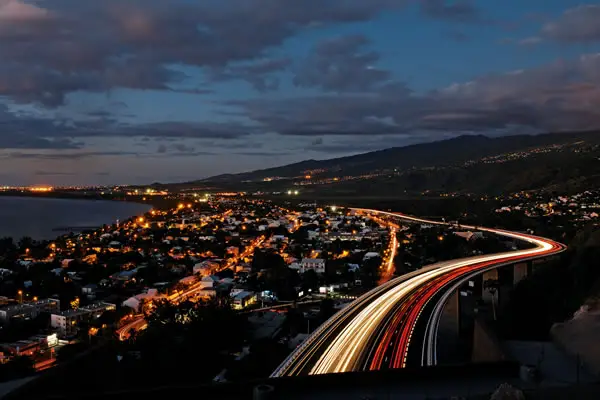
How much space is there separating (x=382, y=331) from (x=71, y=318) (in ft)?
37.1

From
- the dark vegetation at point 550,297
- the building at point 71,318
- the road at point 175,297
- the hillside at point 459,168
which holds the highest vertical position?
the hillside at point 459,168

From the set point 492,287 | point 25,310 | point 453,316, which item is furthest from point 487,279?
point 25,310

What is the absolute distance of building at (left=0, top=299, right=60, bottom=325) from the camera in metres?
18.9

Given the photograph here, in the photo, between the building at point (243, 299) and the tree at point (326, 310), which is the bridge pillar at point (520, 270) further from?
the building at point (243, 299)

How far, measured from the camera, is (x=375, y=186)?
120 m

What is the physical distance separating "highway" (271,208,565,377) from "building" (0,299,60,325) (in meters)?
11.9

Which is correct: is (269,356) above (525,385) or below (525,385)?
below

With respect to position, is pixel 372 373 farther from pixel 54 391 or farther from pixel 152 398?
pixel 54 391

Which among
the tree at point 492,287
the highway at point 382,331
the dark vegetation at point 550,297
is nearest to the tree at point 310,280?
the highway at point 382,331

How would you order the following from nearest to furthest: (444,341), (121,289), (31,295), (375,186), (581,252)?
(444,341) < (581,252) < (31,295) < (121,289) < (375,186)

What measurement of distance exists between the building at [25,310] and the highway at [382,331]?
11.9 meters

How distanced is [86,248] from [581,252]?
110 ft

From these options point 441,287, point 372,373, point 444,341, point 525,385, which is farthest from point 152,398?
point 441,287

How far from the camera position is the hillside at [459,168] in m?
81.0
